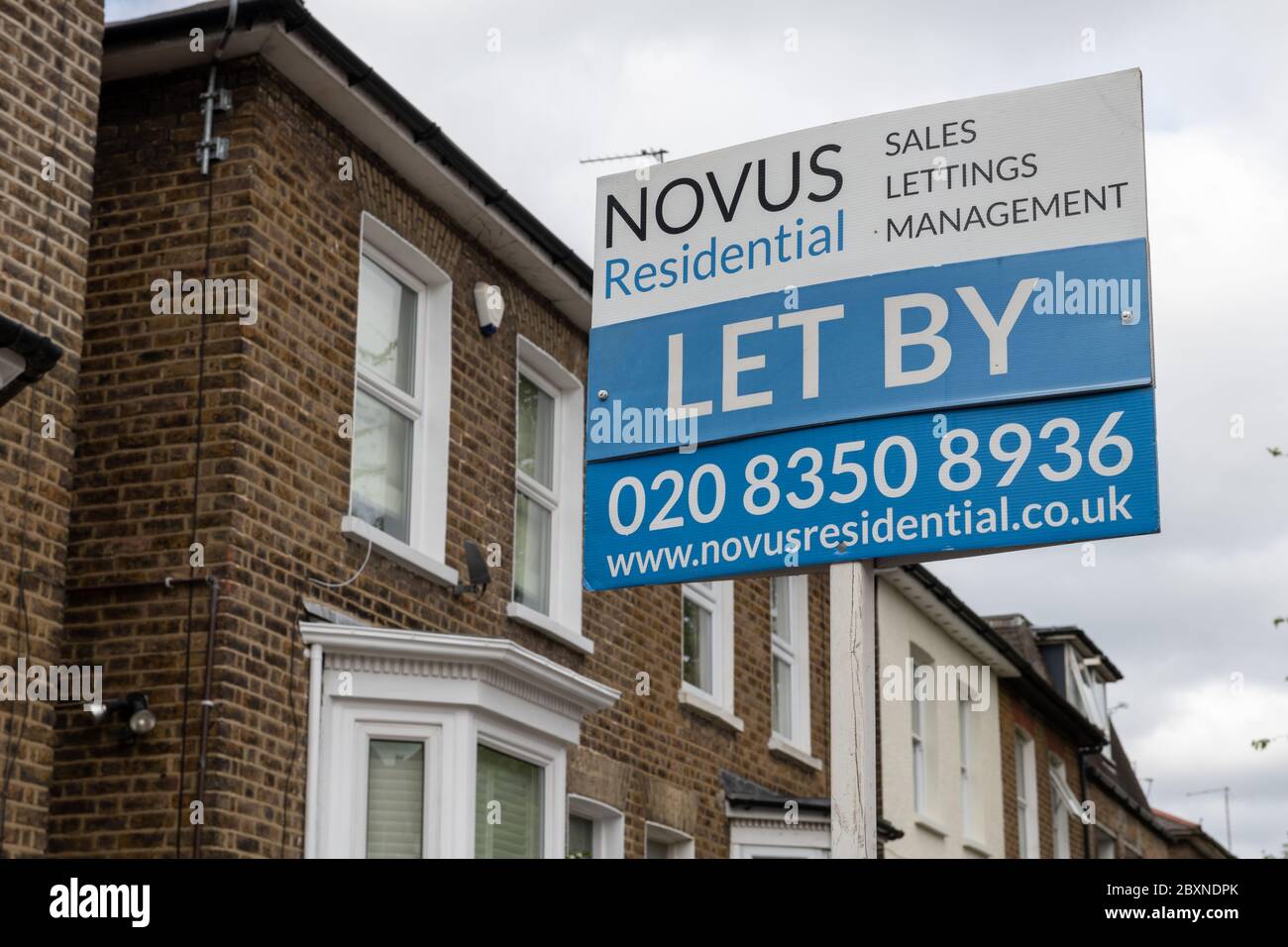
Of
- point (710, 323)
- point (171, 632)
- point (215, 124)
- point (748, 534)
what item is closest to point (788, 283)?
point (710, 323)

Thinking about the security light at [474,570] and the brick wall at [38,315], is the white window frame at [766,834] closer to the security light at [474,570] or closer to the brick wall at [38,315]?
the security light at [474,570]

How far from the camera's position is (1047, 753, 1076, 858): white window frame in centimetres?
2489

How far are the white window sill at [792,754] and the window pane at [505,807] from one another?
16.7 feet

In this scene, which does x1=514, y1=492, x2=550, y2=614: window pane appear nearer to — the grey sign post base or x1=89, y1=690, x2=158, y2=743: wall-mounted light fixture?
x1=89, y1=690, x2=158, y2=743: wall-mounted light fixture

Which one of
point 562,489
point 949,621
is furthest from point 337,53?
point 949,621

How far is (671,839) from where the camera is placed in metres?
13.9

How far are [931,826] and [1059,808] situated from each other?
7.12 m

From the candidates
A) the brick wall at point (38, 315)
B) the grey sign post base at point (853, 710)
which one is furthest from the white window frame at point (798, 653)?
the grey sign post base at point (853, 710)

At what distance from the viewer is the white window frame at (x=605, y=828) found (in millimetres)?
12570

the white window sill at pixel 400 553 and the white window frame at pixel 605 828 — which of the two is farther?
the white window frame at pixel 605 828

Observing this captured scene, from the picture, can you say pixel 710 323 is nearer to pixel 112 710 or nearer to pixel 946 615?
pixel 112 710

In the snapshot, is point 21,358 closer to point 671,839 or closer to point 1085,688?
point 671,839

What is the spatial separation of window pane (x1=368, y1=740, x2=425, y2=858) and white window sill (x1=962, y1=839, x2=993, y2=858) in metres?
11.7

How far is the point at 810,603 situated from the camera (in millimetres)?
17266
